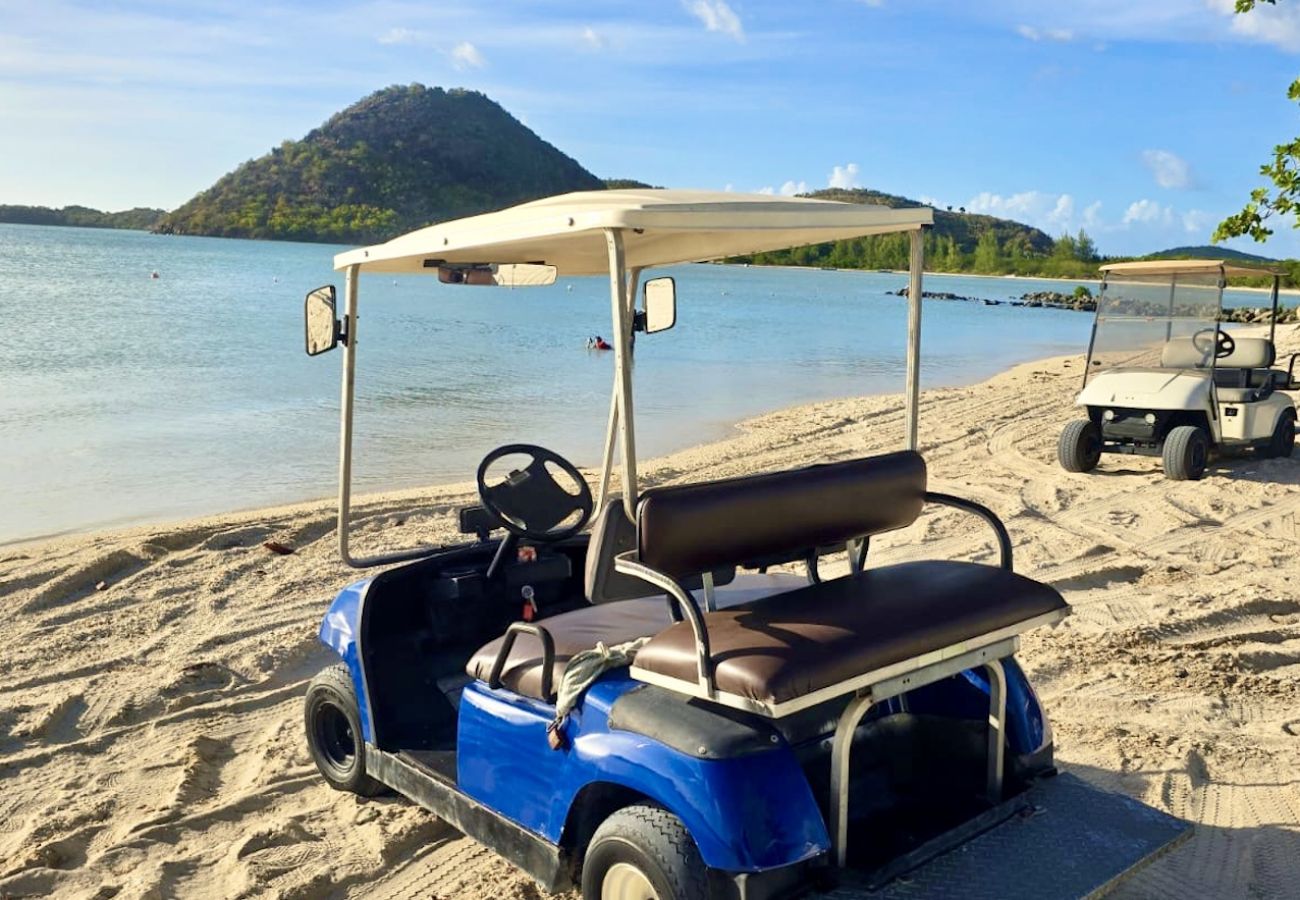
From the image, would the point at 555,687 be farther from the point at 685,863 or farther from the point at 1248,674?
the point at 1248,674

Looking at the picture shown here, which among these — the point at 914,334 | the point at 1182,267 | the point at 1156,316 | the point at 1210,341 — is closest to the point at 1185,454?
the point at 1210,341

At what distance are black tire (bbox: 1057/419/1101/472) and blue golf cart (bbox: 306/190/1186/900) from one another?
640 centimetres

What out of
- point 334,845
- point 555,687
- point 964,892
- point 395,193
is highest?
point 395,193

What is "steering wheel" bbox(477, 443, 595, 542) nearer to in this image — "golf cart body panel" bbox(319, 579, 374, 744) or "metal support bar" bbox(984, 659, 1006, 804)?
"golf cart body panel" bbox(319, 579, 374, 744)

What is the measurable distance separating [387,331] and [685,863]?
28.0 meters

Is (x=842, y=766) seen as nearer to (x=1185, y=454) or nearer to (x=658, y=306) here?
(x=658, y=306)

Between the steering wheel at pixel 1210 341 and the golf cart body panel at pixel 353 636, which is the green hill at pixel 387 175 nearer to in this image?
the steering wheel at pixel 1210 341

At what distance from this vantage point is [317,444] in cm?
1268

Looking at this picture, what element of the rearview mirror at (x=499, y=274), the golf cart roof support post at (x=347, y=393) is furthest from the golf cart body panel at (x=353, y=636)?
the rearview mirror at (x=499, y=274)

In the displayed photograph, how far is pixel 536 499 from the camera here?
395 cm

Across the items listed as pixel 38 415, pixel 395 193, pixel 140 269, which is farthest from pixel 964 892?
pixel 395 193

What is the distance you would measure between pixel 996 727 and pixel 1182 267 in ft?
26.2

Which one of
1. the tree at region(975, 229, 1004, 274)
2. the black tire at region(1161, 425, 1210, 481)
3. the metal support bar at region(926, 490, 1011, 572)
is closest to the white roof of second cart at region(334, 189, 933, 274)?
the metal support bar at region(926, 490, 1011, 572)

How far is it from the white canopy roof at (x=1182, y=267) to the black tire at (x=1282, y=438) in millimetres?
1306
